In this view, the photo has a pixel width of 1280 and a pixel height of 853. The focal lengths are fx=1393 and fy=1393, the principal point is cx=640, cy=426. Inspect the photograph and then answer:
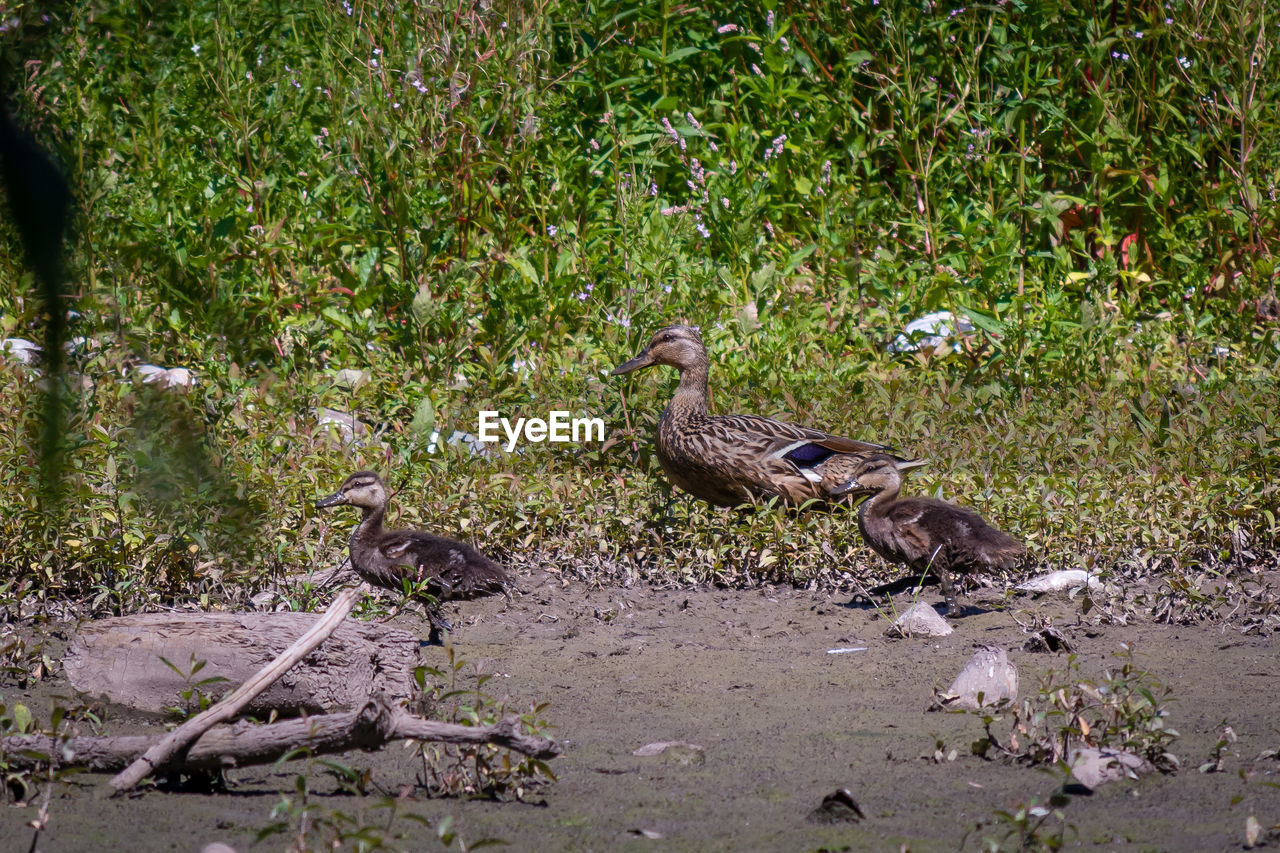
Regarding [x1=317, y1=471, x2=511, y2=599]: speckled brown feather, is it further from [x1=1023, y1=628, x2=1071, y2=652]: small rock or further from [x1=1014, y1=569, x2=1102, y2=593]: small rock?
[x1=1014, y1=569, x2=1102, y2=593]: small rock

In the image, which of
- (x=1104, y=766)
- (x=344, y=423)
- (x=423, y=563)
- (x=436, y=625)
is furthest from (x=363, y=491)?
(x=1104, y=766)

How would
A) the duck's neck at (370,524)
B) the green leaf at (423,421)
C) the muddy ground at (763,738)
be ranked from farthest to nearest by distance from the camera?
the green leaf at (423,421)
the duck's neck at (370,524)
the muddy ground at (763,738)

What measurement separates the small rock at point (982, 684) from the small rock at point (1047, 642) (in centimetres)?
61

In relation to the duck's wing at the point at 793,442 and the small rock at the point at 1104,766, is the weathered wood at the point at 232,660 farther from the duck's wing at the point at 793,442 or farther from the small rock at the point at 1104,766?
the duck's wing at the point at 793,442

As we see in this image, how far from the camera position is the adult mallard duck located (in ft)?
22.1

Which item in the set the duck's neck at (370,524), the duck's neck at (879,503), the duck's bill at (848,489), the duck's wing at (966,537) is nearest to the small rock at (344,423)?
the duck's neck at (370,524)

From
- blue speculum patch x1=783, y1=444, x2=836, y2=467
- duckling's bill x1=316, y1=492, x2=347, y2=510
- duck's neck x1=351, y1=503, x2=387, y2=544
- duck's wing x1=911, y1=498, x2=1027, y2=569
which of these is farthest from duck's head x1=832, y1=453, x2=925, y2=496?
duckling's bill x1=316, y1=492, x2=347, y2=510

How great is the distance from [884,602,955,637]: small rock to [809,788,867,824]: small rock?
196 cm

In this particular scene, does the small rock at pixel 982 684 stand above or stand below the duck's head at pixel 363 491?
below

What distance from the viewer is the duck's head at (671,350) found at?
24.4ft

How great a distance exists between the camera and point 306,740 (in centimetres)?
342

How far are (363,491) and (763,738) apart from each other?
7.88ft

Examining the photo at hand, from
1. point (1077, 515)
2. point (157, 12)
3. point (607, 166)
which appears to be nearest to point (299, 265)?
point (607, 166)

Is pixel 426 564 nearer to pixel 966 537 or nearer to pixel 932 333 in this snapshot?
pixel 966 537
